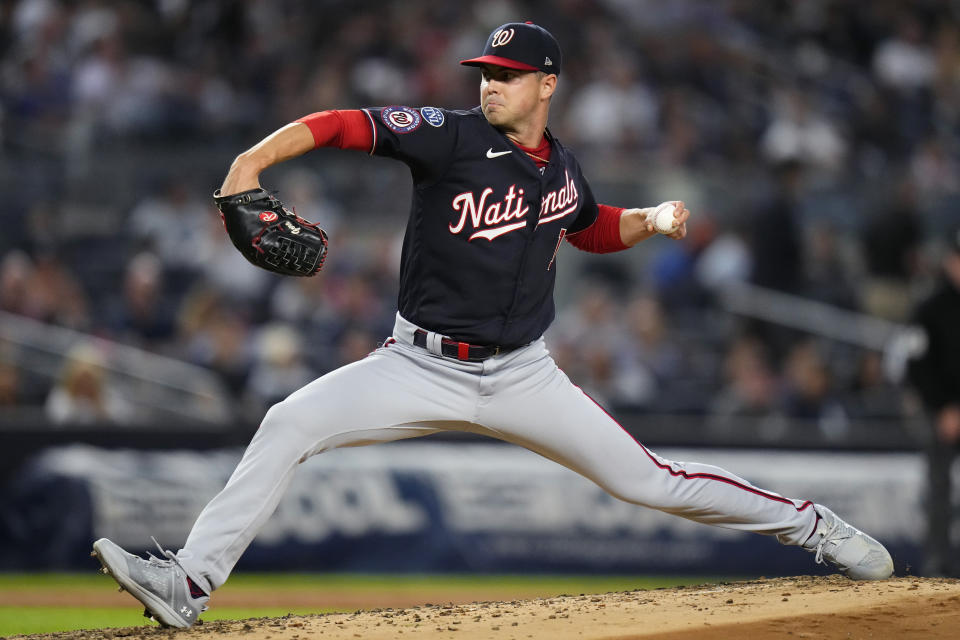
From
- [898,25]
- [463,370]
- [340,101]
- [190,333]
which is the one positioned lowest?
[463,370]

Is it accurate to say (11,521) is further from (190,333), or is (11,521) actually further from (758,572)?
(758,572)

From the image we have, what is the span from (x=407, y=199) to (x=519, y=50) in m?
7.06

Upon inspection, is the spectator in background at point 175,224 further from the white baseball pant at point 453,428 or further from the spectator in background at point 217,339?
the white baseball pant at point 453,428

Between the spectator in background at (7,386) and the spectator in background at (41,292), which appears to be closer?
the spectator in background at (7,386)

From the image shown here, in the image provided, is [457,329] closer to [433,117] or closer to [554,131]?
[433,117]

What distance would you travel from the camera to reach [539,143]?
462 centimetres

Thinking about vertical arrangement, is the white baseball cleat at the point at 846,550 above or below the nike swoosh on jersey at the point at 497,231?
below

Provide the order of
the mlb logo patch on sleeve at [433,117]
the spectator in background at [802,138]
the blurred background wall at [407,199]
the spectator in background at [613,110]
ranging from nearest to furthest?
the mlb logo patch on sleeve at [433,117] < the blurred background wall at [407,199] < the spectator in background at [613,110] < the spectator in background at [802,138]

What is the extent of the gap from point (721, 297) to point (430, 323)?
7457 mm

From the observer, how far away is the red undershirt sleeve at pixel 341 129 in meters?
3.97

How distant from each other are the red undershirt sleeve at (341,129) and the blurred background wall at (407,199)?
16.7 ft

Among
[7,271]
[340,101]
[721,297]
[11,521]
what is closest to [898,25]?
[721,297]

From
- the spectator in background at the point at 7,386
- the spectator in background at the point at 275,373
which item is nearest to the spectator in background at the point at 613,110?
the spectator in background at the point at 275,373

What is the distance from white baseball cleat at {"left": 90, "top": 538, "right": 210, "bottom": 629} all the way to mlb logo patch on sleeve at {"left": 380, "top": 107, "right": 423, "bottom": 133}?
5.01 ft
